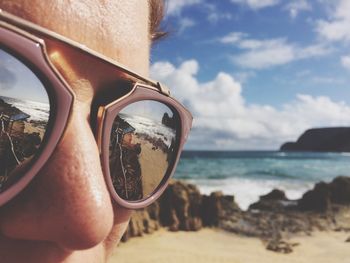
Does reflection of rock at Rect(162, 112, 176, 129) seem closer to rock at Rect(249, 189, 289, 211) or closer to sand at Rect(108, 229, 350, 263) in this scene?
sand at Rect(108, 229, 350, 263)

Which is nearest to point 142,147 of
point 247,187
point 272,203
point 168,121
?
point 168,121

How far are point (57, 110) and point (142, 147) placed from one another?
529 millimetres

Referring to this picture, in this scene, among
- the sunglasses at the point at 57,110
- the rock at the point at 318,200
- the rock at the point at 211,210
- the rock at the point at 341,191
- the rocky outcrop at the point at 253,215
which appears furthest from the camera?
the rock at the point at 341,191

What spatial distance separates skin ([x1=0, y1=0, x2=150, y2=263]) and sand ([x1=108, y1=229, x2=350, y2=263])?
6.49 m

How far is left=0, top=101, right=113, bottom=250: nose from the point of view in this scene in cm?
91

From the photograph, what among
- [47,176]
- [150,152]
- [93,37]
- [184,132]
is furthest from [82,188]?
[184,132]

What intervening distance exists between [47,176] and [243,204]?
634 inches

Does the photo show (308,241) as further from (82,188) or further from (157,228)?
(82,188)

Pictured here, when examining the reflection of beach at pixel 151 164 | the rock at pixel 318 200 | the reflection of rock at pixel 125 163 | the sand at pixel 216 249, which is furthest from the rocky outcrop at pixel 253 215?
the reflection of rock at pixel 125 163

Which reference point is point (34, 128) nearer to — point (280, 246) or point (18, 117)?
point (18, 117)

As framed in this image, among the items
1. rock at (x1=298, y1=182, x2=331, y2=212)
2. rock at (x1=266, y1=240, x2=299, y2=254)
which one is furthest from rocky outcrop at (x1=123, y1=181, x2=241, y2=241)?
rock at (x1=298, y1=182, x2=331, y2=212)

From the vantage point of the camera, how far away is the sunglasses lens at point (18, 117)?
861 mm

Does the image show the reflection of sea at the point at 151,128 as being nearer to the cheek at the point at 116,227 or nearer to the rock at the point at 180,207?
the cheek at the point at 116,227

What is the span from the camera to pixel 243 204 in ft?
53.7
